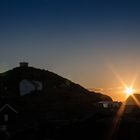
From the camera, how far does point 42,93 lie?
405ft

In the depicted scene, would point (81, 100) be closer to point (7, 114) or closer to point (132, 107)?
point (7, 114)

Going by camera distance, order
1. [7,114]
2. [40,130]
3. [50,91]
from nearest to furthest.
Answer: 1. [40,130]
2. [7,114]
3. [50,91]

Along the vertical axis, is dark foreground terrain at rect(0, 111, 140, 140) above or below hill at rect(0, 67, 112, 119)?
below

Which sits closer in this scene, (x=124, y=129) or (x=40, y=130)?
(x=124, y=129)

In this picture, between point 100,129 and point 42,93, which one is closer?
point 100,129

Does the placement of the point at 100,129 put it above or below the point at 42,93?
below

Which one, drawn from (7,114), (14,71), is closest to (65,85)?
(14,71)

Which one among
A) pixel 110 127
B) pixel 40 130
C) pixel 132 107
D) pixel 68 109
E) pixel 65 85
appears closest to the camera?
pixel 110 127

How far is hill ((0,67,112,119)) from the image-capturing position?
335ft

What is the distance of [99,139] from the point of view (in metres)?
18.7

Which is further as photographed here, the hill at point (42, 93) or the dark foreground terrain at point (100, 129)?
the hill at point (42, 93)

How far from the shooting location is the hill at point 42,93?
102 m

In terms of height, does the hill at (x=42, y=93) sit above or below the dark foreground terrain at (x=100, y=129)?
above

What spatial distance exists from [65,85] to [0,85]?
20.7m
